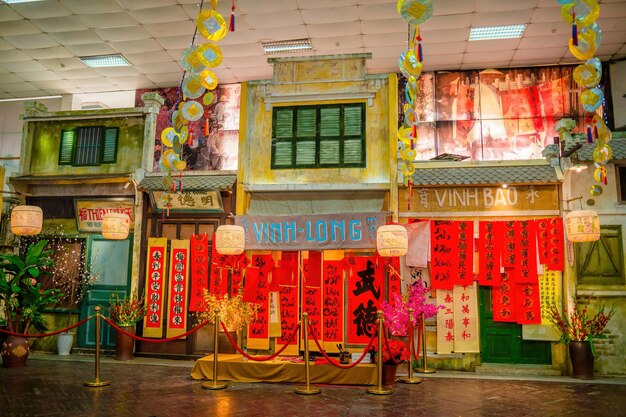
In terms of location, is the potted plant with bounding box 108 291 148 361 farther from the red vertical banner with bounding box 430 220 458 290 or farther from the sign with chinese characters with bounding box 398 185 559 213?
the red vertical banner with bounding box 430 220 458 290

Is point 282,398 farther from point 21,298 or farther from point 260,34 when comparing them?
point 260,34

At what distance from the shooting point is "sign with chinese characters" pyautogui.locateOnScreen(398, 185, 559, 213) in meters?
10.3

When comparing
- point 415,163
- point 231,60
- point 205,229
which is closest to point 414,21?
point 415,163

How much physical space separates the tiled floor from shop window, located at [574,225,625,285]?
1.94 metres

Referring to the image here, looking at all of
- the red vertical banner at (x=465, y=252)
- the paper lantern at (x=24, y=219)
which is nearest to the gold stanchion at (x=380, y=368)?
the red vertical banner at (x=465, y=252)

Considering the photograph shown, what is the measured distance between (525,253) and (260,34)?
26.9ft

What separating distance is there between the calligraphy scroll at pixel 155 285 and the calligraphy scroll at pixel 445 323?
6090 millimetres

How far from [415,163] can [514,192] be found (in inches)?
83.4

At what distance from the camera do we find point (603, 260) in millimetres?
10016

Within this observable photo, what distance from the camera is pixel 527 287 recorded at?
Result: 33.2ft

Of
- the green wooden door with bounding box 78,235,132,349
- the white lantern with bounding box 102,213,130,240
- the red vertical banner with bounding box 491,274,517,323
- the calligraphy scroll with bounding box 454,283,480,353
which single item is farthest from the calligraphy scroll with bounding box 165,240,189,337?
the red vertical banner with bounding box 491,274,517,323

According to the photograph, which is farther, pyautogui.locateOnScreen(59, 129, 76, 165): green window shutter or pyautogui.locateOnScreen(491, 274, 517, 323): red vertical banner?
pyautogui.locateOnScreen(59, 129, 76, 165): green window shutter

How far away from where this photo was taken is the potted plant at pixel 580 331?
938cm

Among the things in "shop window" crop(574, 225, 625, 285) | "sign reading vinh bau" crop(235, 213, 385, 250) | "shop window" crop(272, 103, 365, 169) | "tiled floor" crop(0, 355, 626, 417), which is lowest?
"tiled floor" crop(0, 355, 626, 417)
